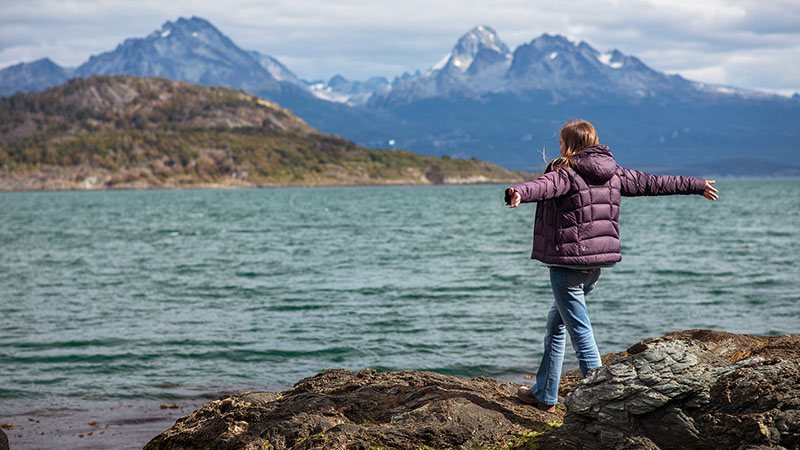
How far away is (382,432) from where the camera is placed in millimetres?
6359

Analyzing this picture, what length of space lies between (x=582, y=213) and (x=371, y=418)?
294 cm

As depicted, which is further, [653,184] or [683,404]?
[653,184]

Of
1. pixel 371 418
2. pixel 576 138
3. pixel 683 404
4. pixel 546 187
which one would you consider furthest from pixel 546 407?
pixel 576 138

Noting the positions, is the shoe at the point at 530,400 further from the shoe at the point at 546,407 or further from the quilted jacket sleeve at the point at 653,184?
the quilted jacket sleeve at the point at 653,184

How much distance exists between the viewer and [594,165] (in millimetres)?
6625

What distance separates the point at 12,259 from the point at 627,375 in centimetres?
4185

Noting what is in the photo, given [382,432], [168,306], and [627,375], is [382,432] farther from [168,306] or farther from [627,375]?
[168,306]

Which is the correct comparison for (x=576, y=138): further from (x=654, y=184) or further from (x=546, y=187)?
(x=654, y=184)

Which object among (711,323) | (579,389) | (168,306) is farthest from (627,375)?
(168,306)

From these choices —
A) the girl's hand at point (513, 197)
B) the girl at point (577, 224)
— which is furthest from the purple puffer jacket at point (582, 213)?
the girl's hand at point (513, 197)

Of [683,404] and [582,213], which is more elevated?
[582,213]

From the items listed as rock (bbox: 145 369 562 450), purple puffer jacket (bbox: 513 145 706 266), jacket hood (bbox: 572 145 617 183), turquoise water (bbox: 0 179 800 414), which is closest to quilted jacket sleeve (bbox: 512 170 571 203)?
purple puffer jacket (bbox: 513 145 706 266)

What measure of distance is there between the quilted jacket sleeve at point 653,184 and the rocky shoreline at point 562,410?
155cm

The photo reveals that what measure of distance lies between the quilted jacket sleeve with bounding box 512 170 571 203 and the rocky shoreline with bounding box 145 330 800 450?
5.24 ft
